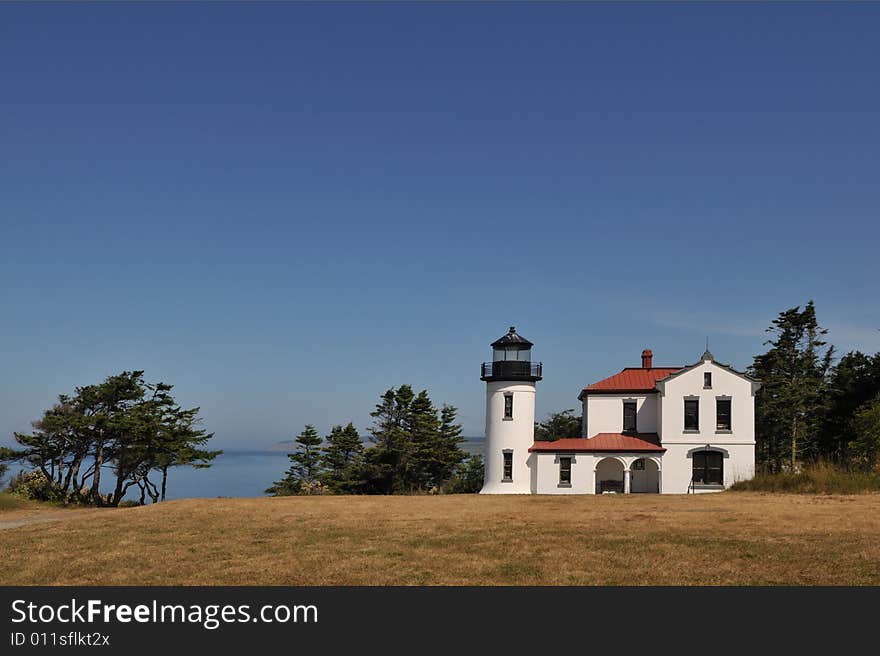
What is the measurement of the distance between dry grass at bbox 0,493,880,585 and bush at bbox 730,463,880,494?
10.2 ft

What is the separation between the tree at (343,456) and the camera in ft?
155

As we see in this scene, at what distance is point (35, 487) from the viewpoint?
32.8 m

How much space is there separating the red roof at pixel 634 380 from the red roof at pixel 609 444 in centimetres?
232

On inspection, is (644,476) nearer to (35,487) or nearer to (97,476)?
(97,476)

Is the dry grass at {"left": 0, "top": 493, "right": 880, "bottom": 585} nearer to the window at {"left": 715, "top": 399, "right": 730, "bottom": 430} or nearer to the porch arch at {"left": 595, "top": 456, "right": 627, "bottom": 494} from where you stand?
the window at {"left": 715, "top": 399, "right": 730, "bottom": 430}

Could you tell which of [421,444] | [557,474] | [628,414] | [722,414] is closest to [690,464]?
[722,414]

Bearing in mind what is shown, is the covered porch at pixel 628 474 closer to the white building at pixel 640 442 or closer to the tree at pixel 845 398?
the white building at pixel 640 442

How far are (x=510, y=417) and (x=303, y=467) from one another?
17.0 m

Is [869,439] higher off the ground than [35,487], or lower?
higher

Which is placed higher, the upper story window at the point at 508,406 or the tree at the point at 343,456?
the upper story window at the point at 508,406

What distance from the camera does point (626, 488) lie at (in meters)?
37.0

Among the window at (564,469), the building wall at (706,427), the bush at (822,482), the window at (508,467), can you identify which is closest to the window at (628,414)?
the building wall at (706,427)
